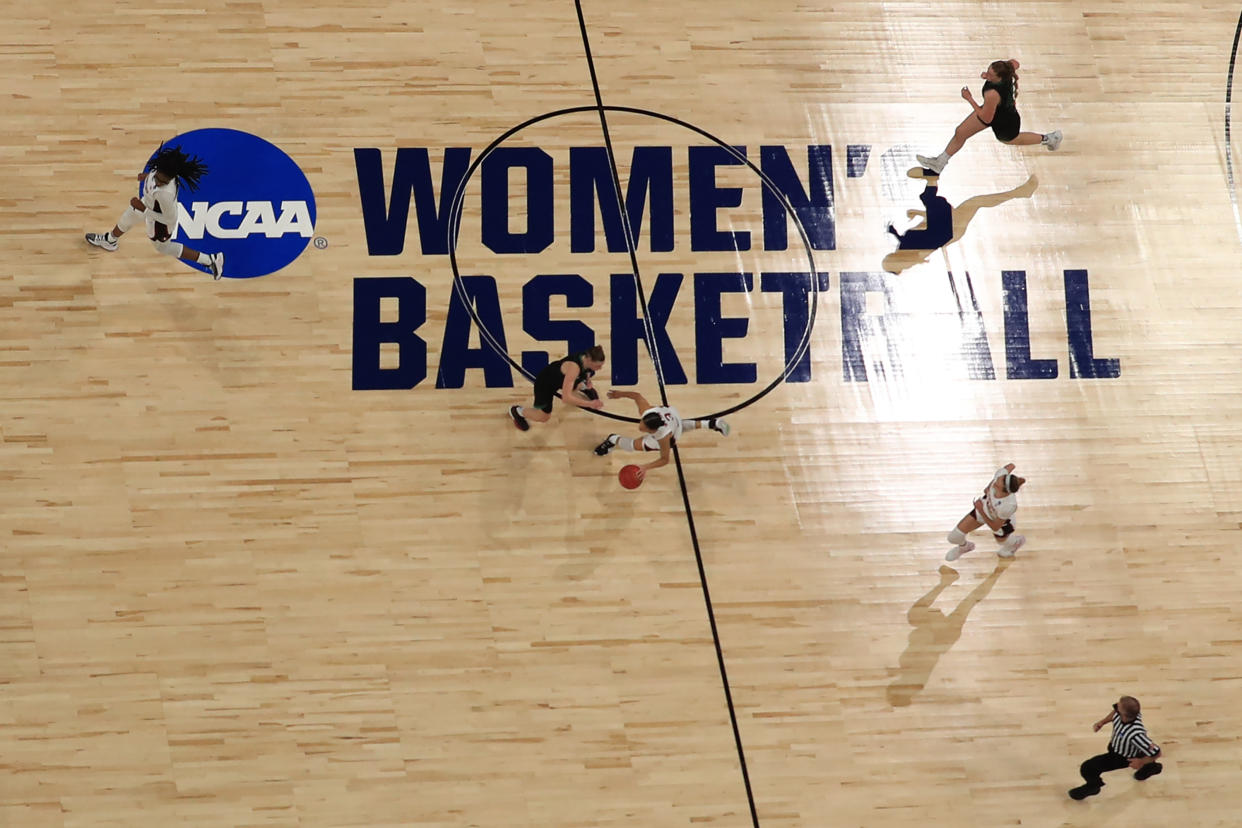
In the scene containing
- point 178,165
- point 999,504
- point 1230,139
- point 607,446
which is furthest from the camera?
point 1230,139

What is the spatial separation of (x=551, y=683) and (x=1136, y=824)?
437 centimetres

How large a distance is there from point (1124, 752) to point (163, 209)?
7.88m

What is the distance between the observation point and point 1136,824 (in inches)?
344

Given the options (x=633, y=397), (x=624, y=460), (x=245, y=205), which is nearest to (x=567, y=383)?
(x=633, y=397)

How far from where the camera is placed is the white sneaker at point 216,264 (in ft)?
30.7

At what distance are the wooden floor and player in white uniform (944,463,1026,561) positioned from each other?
0.60 feet

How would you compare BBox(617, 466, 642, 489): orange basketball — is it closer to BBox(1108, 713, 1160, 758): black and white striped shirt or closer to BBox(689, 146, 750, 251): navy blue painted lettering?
BBox(689, 146, 750, 251): navy blue painted lettering

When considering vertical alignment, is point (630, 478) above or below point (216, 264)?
above

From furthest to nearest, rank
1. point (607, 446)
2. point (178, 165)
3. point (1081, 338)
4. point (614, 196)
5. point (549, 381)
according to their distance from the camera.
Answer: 1. point (614, 196)
2. point (1081, 338)
3. point (607, 446)
4. point (178, 165)
5. point (549, 381)

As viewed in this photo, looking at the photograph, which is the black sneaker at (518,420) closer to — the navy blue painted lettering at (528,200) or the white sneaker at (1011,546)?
the navy blue painted lettering at (528,200)

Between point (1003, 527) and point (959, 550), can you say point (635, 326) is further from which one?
point (1003, 527)

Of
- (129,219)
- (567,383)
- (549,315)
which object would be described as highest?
(549,315)

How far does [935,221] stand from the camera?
9797mm

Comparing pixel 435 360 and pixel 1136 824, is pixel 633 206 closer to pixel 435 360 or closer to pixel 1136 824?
pixel 435 360
